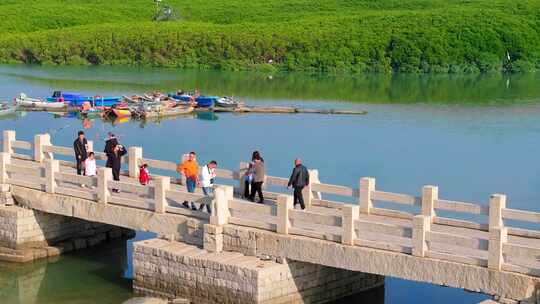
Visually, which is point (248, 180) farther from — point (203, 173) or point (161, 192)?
point (161, 192)

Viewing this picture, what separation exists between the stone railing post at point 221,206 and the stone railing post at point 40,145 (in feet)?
31.1

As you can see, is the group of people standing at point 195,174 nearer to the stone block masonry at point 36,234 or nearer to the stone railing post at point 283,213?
the stone railing post at point 283,213

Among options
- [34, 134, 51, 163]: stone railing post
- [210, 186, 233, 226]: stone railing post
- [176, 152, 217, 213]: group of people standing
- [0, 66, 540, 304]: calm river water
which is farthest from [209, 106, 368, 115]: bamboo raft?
[210, 186, 233, 226]: stone railing post

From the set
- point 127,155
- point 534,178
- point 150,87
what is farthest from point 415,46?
point 127,155

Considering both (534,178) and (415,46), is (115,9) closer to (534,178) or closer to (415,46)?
(415,46)

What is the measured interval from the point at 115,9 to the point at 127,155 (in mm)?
138902

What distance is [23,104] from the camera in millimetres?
70188

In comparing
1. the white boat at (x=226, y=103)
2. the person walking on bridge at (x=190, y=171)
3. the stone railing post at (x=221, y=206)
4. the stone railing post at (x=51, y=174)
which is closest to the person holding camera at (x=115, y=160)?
the stone railing post at (x=51, y=174)

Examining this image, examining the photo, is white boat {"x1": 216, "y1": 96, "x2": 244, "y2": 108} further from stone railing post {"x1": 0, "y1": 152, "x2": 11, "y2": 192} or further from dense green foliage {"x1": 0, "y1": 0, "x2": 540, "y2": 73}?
stone railing post {"x1": 0, "y1": 152, "x2": 11, "y2": 192}

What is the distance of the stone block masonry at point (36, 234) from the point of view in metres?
24.9

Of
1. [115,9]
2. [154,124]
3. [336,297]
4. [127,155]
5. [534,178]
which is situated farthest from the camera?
[115,9]

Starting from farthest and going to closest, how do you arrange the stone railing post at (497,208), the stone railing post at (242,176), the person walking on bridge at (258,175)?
the stone railing post at (242,176) < the person walking on bridge at (258,175) < the stone railing post at (497,208)

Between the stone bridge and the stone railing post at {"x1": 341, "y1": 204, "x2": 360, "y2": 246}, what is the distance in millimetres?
20

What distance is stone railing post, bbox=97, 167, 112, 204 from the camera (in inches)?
920
